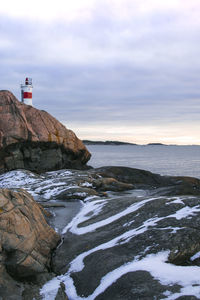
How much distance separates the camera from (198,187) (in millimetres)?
25047

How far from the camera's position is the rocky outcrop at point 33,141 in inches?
1419

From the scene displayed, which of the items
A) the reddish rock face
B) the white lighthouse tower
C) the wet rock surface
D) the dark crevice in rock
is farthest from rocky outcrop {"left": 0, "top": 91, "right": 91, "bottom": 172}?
the reddish rock face

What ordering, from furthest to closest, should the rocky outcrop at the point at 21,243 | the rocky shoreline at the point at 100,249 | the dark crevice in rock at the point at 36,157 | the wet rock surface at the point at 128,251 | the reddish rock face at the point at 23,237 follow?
the dark crevice in rock at the point at 36,157
the reddish rock face at the point at 23,237
the rocky outcrop at the point at 21,243
the rocky shoreline at the point at 100,249
the wet rock surface at the point at 128,251

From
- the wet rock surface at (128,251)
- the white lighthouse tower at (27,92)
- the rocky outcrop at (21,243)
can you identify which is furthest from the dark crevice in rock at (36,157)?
A: the rocky outcrop at (21,243)

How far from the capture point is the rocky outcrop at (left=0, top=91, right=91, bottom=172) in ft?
118

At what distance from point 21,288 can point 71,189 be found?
446 inches

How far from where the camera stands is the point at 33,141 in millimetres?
37406

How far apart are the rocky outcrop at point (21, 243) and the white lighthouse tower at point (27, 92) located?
40587 millimetres

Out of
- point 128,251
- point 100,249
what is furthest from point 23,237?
point 128,251

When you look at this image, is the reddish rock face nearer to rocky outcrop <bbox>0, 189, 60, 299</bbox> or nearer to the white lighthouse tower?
rocky outcrop <bbox>0, 189, 60, 299</bbox>

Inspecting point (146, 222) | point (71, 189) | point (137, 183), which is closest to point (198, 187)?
point (137, 183)

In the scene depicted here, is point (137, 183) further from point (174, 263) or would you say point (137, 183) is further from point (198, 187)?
point (174, 263)

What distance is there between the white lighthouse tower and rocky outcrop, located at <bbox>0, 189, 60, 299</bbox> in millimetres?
40587

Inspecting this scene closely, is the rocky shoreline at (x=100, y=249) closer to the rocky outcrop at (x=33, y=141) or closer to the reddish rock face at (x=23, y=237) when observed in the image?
the reddish rock face at (x=23, y=237)
